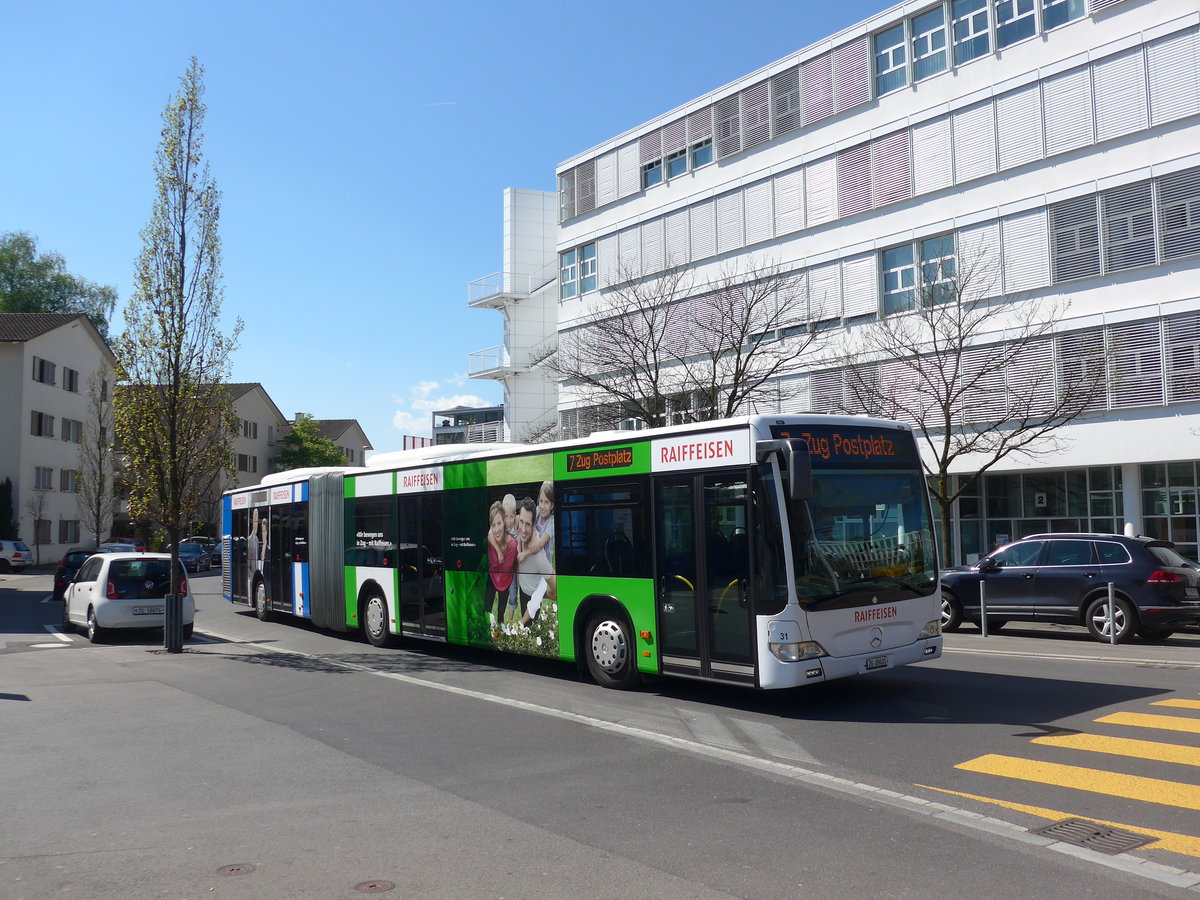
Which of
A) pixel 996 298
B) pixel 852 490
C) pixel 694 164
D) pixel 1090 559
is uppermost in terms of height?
pixel 694 164

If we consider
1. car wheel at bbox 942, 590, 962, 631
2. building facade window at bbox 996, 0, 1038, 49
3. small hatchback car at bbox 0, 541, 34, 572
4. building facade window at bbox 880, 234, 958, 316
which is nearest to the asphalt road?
car wheel at bbox 942, 590, 962, 631

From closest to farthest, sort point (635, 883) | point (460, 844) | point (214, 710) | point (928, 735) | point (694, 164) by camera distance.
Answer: point (635, 883) < point (460, 844) < point (928, 735) < point (214, 710) < point (694, 164)

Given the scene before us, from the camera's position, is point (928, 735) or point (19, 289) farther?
point (19, 289)

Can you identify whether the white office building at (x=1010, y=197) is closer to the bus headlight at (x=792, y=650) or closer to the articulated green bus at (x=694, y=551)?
the articulated green bus at (x=694, y=551)

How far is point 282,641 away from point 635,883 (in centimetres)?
1443

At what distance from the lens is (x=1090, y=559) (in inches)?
644

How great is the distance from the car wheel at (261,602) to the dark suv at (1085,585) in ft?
45.1

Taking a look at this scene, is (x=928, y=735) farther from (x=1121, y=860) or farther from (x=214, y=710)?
(x=214, y=710)

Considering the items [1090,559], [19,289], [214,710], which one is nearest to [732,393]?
[1090,559]

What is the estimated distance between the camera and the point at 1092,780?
720 cm

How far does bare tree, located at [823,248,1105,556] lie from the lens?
26.3 metres

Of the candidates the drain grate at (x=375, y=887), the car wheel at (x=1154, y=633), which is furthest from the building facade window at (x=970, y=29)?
the drain grate at (x=375, y=887)

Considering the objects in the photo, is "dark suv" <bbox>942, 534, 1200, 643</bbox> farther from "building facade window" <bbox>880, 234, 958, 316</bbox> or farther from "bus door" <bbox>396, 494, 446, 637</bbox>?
"building facade window" <bbox>880, 234, 958, 316</bbox>

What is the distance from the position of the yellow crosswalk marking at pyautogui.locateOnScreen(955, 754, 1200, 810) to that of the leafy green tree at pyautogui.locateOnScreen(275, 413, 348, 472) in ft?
258
